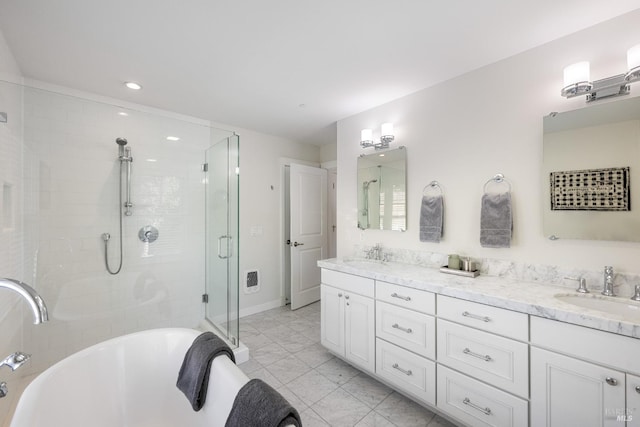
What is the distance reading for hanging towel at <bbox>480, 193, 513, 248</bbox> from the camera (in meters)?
1.90

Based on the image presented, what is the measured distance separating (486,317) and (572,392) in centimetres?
44

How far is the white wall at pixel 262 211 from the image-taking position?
3.67 metres

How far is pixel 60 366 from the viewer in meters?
1.40

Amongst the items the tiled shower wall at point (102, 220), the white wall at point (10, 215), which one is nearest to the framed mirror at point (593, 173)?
the tiled shower wall at point (102, 220)

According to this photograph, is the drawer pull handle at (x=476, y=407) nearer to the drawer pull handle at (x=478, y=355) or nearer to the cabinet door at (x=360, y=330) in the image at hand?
the drawer pull handle at (x=478, y=355)

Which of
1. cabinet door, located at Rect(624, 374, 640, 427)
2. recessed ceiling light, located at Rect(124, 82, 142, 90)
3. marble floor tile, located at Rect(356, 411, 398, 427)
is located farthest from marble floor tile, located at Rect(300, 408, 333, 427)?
recessed ceiling light, located at Rect(124, 82, 142, 90)

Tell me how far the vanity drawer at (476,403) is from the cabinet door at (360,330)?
0.57m

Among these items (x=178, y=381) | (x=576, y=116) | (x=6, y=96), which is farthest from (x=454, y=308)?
(x=6, y=96)

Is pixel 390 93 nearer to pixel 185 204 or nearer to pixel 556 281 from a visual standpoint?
pixel 556 281

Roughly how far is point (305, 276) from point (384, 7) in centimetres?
336

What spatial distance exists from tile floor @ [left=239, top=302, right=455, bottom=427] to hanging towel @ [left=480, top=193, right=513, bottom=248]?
128 cm

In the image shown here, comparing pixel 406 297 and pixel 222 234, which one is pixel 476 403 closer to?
pixel 406 297

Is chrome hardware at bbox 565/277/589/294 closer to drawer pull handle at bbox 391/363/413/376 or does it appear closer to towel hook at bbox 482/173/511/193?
towel hook at bbox 482/173/511/193

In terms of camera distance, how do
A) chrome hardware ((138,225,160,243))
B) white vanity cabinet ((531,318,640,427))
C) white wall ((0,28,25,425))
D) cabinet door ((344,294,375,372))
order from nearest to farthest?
white vanity cabinet ((531,318,640,427)) < white wall ((0,28,25,425)) < cabinet door ((344,294,375,372)) < chrome hardware ((138,225,160,243))
